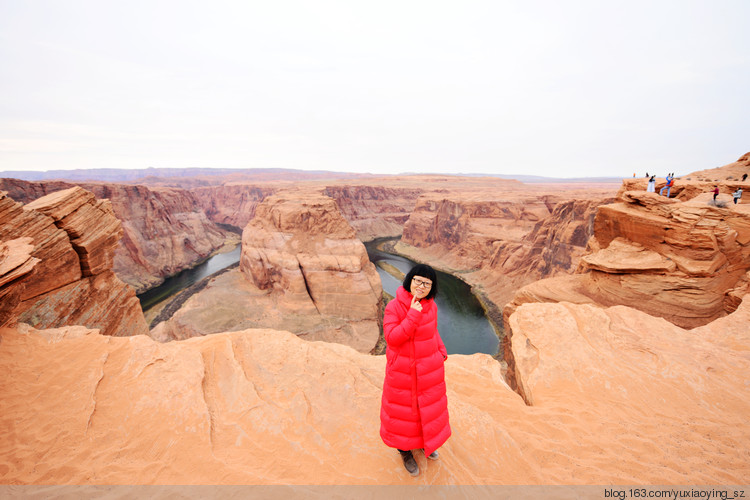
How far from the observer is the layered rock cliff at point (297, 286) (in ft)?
83.0

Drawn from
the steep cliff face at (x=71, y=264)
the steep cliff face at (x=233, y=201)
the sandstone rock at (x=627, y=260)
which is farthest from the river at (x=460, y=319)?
the steep cliff face at (x=233, y=201)

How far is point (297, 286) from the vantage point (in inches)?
1092

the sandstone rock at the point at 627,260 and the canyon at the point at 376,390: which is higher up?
the sandstone rock at the point at 627,260

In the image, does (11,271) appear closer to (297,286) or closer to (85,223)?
(85,223)

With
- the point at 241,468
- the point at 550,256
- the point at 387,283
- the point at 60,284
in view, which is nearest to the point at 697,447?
the point at 241,468

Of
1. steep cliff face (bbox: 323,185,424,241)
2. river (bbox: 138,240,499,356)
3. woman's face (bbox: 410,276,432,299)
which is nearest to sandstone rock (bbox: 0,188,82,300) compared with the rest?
woman's face (bbox: 410,276,432,299)

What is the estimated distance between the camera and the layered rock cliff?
83.0ft

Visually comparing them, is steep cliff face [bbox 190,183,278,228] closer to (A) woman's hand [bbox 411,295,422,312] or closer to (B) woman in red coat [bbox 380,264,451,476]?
(B) woman in red coat [bbox 380,264,451,476]

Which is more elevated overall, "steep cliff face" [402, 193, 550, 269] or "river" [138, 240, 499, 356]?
"steep cliff face" [402, 193, 550, 269]

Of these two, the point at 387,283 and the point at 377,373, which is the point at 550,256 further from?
the point at 377,373

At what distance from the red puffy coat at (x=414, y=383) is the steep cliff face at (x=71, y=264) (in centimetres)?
1082

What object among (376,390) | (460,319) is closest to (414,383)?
(376,390)

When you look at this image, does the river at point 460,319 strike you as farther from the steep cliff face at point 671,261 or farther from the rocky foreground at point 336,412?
the rocky foreground at point 336,412

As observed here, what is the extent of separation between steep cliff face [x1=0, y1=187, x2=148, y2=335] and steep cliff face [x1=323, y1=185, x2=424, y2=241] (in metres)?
54.0
